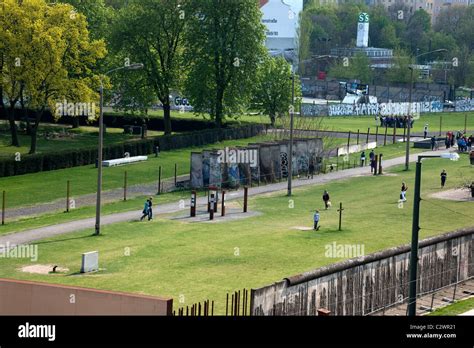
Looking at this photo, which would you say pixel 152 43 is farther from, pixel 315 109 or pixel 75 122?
pixel 315 109

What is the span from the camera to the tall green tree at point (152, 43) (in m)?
85.4

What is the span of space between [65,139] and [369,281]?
5730 cm

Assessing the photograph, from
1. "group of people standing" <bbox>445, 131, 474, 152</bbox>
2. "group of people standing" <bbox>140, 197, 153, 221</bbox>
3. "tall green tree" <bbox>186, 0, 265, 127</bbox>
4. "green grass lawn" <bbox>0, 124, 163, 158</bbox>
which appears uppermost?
"tall green tree" <bbox>186, 0, 265, 127</bbox>

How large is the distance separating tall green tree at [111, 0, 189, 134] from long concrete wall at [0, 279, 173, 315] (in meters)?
60.1

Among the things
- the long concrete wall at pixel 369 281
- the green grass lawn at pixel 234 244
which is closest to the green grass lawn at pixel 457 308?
the long concrete wall at pixel 369 281

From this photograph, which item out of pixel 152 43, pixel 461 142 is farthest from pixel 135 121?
pixel 461 142

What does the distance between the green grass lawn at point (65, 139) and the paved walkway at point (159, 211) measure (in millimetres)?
17373

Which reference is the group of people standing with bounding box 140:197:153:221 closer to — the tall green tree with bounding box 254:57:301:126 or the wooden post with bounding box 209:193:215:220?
the wooden post with bounding box 209:193:215:220

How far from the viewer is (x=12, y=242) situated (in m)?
42.0

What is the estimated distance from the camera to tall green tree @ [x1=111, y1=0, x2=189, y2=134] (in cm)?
8544

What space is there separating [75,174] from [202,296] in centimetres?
3465

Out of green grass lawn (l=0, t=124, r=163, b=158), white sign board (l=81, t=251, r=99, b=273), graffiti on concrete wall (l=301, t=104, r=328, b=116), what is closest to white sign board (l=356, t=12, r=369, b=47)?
graffiti on concrete wall (l=301, t=104, r=328, b=116)

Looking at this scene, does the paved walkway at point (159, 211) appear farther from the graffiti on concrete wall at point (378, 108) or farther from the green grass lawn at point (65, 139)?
the graffiti on concrete wall at point (378, 108)
